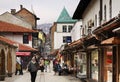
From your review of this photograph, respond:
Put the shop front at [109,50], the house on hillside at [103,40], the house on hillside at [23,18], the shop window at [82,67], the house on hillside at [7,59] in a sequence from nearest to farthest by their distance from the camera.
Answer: the shop front at [109,50] < the house on hillside at [103,40] < the shop window at [82,67] < the house on hillside at [7,59] < the house on hillside at [23,18]

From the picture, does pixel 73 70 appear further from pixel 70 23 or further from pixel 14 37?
pixel 70 23

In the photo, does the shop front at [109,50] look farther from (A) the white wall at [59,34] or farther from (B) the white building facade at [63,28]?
(A) the white wall at [59,34]

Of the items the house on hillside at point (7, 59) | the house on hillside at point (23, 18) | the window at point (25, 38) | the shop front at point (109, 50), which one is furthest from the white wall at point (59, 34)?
the shop front at point (109, 50)

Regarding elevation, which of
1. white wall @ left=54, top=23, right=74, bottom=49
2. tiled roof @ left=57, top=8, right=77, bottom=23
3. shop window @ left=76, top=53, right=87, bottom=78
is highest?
tiled roof @ left=57, top=8, right=77, bottom=23

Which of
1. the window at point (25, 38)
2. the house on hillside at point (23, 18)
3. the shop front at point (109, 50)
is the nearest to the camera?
the shop front at point (109, 50)

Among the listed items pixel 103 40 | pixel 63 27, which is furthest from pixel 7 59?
pixel 63 27

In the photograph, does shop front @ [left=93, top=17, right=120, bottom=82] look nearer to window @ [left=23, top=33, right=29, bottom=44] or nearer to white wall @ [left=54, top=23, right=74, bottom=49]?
window @ [left=23, top=33, right=29, bottom=44]

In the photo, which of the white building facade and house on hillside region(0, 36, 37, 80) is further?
the white building facade

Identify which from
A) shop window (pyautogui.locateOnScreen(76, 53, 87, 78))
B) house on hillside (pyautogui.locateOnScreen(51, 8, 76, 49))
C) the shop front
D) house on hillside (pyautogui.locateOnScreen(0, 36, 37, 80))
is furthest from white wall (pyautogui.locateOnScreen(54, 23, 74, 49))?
the shop front

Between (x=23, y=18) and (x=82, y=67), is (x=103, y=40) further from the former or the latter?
(x=23, y=18)

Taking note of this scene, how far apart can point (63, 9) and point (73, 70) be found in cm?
8457

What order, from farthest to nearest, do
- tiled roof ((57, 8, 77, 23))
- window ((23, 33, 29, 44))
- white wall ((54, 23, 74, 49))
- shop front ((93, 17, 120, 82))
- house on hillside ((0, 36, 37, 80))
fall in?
white wall ((54, 23, 74, 49)), tiled roof ((57, 8, 77, 23)), window ((23, 33, 29, 44)), house on hillside ((0, 36, 37, 80)), shop front ((93, 17, 120, 82))

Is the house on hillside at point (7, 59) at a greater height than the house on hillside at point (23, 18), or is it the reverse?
the house on hillside at point (23, 18)

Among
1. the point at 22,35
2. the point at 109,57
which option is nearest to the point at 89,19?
the point at 109,57
